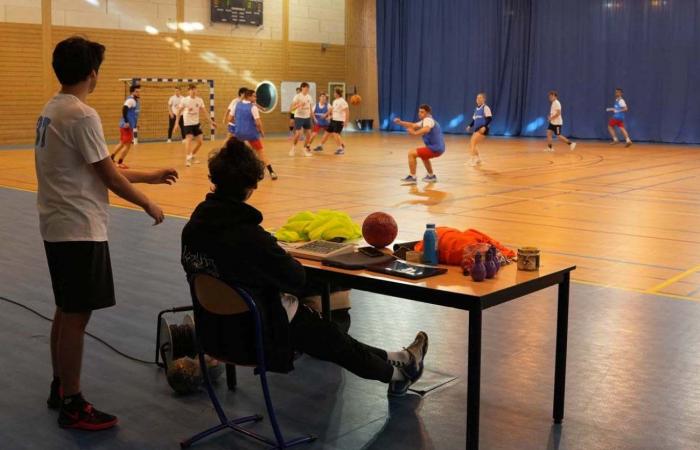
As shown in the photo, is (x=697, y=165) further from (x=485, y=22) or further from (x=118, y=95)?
(x=118, y=95)

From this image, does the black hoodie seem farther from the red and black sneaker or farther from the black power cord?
the black power cord

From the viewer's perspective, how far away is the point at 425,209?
11672 millimetres

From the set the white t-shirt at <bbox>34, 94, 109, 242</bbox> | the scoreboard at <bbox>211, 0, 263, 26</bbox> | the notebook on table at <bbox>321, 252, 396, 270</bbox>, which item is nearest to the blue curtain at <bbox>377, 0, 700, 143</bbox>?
the scoreboard at <bbox>211, 0, 263, 26</bbox>

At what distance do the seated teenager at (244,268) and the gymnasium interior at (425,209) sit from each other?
0.35 m

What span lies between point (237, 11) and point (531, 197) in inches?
684

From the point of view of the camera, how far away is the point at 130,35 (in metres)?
25.2

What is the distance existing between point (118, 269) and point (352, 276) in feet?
13.7

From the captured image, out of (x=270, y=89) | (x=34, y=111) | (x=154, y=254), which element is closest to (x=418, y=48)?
(x=270, y=89)

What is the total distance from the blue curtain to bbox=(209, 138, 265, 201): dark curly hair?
81.7ft

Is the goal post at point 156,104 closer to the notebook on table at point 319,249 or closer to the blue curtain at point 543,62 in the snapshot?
the blue curtain at point 543,62

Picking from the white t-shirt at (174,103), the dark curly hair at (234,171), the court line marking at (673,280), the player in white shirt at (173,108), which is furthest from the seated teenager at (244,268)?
the white t-shirt at (174,103)

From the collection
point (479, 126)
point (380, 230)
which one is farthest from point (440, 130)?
point (380, 230)

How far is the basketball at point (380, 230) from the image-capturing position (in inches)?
173

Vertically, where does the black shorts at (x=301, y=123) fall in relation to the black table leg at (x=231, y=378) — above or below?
above
